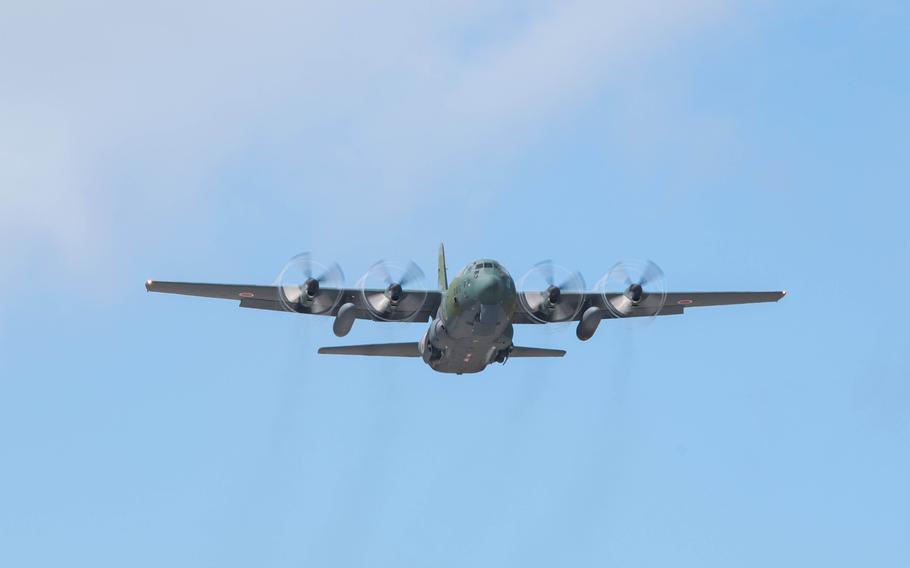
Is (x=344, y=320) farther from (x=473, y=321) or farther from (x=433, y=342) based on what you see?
(x=473, y=321)

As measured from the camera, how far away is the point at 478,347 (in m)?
46.2

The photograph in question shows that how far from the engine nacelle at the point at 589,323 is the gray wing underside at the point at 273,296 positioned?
5.69 m

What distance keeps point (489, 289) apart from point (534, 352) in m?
4.36

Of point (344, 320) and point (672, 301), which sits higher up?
point (672, 301)

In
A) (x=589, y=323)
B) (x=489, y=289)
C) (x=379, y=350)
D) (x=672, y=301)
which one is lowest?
(x=379, y=350)

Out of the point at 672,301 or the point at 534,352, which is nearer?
the point at 534,352

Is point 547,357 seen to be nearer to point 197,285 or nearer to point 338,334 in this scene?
point 338,334

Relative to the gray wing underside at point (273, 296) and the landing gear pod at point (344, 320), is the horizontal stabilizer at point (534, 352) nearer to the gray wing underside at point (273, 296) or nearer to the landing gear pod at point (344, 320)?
the gray wing underside at point (273, 296)

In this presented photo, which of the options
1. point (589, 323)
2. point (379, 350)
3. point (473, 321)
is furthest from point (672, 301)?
point (379, 350)

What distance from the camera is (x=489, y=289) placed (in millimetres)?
43938

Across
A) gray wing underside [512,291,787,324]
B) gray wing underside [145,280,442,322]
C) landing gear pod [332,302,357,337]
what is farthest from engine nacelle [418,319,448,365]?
gray wing underside [512,291,787,324]

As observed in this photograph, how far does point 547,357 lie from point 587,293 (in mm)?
3454

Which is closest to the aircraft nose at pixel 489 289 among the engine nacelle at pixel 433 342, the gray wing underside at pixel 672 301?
the engine nacelle at pixel 433 342

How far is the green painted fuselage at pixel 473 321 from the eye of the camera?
44.2 m
